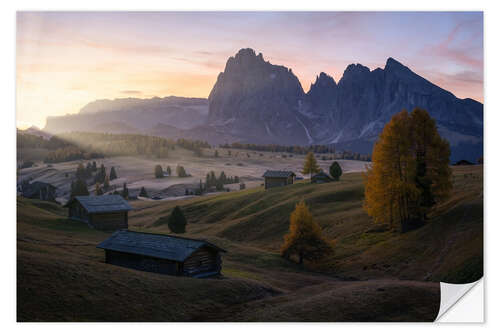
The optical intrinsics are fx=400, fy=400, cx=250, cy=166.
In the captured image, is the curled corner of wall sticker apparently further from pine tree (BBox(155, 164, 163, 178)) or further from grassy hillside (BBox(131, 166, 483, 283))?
pine tree (BBox(155, 164, 163, 178))

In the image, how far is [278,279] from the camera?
1302 inches

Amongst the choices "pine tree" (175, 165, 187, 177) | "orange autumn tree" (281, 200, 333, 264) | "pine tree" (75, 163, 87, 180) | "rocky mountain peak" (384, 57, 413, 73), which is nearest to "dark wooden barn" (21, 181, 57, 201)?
"pine tree" (75, 163, 87, 180)

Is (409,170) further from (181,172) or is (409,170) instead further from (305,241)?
(181,172)

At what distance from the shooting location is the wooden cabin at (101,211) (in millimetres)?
51531

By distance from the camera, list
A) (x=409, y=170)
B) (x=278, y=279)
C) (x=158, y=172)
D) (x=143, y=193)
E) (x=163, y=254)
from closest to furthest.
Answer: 1. (x=163, y=254)
2. (x=278, y=279)
3. (x=409, y=170)
4. (x=143, y=193)
5. (x=158, y=172)

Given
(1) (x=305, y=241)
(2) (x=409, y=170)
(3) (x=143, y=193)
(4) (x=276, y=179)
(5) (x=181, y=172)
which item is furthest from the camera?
(5) (x=181, y=172)

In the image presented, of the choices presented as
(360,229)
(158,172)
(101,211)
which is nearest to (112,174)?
(158,172)

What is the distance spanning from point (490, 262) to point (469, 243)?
3.11 metres

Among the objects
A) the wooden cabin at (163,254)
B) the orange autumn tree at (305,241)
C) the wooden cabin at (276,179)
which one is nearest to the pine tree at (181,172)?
the wooden cabin at (276,179)

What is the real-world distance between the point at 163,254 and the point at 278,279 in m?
10.6

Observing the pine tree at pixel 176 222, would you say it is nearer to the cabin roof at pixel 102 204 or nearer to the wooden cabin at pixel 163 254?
the cabin roof at pixel 102 204

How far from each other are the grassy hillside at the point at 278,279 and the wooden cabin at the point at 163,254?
202 cm
